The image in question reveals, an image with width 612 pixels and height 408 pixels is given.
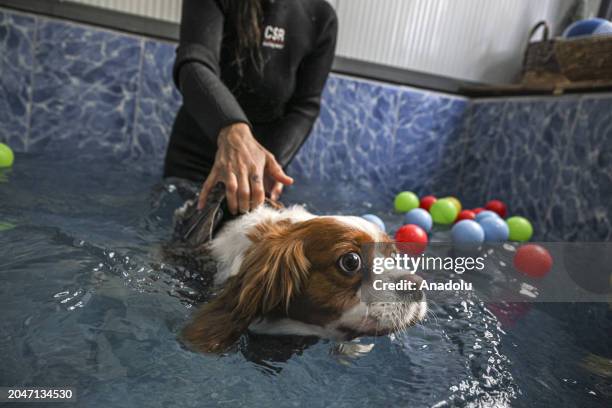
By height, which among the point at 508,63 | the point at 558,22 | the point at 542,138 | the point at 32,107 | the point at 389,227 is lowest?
the point at 389,227

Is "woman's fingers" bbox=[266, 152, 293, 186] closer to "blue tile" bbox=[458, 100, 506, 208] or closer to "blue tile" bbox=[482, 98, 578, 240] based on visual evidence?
"blue tile" bbox=[482, 98, 578, 240]

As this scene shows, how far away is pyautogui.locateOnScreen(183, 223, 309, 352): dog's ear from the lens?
129 centimetres

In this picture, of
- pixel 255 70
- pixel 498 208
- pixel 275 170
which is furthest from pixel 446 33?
pixel 275 170

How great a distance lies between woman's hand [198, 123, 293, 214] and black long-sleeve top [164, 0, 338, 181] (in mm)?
592

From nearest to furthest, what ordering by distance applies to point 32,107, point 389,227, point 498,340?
point 498,340, point 389,227, point 32,107

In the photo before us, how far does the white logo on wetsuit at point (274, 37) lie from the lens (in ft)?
8.23

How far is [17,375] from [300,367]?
637mm

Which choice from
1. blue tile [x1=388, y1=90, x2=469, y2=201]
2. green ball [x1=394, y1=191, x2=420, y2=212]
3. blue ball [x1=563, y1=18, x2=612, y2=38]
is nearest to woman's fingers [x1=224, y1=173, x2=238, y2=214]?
green ball [x1=394, y1=191, x2=420, y2=212]

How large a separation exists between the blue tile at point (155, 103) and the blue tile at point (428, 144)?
2022 mm

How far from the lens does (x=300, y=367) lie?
127 cm

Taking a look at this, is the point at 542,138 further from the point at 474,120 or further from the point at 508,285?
the point at 508,285

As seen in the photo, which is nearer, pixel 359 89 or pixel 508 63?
pixel 359 89

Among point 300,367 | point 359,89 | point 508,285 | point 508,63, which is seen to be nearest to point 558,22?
point 508,63

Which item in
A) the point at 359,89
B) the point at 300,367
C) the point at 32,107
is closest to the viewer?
the point at 300,367
